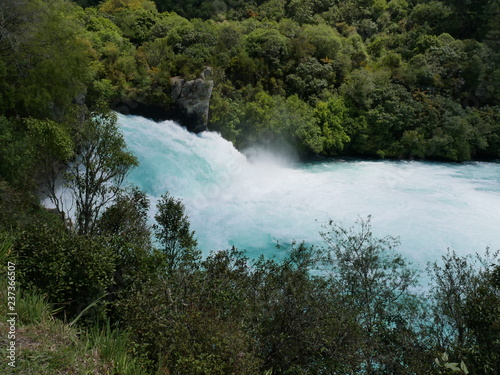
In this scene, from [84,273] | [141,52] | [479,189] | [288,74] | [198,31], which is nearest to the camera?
[84,273]

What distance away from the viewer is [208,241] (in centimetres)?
1555

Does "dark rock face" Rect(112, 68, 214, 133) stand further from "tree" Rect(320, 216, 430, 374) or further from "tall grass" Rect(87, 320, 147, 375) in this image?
"tall grass" Rect(87, 320, 147, 375)

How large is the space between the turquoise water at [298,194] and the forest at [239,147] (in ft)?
3.55

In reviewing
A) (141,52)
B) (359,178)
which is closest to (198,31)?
(141,52)

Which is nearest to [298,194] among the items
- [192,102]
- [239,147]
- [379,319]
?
[239,147]

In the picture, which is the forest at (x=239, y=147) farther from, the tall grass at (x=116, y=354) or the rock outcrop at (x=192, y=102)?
the rock outcrop at (x=192, y=102)

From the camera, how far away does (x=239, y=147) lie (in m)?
24.8

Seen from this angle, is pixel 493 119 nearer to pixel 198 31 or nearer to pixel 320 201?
pixel 320 201

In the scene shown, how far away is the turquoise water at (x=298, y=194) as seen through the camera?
16484 mm

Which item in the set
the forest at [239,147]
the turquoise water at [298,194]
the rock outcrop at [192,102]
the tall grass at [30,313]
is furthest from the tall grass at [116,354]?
the rock outcrop at [192,102]

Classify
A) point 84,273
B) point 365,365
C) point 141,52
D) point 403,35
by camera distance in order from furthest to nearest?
point 403,35
point 141,52
point 365,365
point 84,273

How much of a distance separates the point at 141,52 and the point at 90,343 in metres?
24.0

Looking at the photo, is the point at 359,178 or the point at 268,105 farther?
the point at 268,105

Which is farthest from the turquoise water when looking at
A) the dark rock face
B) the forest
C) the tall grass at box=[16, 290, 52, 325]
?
the tall grass at box=[16, 290, 52, 325]
